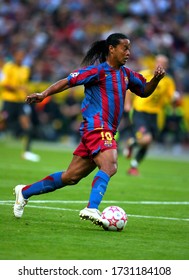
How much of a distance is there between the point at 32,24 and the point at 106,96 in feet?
73.6

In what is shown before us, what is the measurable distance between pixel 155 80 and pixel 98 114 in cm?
93

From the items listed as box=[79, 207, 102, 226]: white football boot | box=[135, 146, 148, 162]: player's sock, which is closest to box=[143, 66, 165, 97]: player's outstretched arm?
box=[79, 207, 102, 226]: white football boot

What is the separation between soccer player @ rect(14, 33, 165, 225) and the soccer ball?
0.78 ft

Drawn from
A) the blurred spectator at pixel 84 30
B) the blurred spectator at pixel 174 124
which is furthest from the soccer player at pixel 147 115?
the blurred spectator at pixel 84 30

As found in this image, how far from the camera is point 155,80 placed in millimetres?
9742

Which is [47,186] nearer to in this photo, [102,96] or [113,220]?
[113,220]

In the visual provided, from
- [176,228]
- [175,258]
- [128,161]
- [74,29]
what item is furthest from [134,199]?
[74,29]

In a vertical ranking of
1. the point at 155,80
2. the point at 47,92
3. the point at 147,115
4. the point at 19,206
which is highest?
the point at 147,115

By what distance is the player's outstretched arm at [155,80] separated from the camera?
955cm

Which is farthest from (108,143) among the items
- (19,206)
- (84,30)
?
(84,30)

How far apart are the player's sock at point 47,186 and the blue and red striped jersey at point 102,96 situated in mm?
666

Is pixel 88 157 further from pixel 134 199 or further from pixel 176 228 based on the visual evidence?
pixel 134 199

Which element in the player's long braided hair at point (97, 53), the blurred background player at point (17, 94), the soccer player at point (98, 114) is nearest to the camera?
the soccer player at point (98, 114)

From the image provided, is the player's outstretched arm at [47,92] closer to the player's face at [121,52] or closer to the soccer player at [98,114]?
the soccer player at [98,114]
